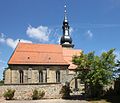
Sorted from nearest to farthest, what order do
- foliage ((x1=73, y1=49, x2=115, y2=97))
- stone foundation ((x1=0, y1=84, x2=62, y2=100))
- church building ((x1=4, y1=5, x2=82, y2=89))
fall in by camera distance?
foliage ((x1=73, y1=49, x2=115, y2=97))
stone foundation ((x1=0, y1=84, x2=62, y2=100))
church building ((x1=4, y1=5, x2=82, y2=89))

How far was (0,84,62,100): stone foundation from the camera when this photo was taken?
114 feet

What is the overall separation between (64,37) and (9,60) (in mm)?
23800

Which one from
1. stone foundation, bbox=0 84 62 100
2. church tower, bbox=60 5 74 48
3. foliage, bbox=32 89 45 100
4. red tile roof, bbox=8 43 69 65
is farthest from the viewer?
church tower, bbox=60 5 74 48

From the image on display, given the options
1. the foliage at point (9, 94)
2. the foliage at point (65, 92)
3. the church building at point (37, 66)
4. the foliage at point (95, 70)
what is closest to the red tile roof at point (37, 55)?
the church building at point (37, 66)

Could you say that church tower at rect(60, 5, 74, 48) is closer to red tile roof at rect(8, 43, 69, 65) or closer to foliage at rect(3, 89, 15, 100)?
red tile roof at rect(8, 43, 69, 65)

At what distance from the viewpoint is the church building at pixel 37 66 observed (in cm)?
4303

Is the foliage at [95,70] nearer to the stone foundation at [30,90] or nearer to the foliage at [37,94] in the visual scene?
the stone foundation at [30,90]

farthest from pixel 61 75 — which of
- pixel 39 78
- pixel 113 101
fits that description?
pixel 113 101

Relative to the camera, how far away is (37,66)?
145 feet

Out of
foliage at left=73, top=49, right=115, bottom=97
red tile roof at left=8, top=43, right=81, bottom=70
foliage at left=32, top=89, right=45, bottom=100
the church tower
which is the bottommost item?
foliage at left=32, top=89, right=45, bottom=100

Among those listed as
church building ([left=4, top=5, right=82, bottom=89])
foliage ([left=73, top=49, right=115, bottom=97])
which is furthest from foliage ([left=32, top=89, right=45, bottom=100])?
church building ([left=4, top=5, right=82, bottom=89])

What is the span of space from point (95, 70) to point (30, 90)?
30.7ft

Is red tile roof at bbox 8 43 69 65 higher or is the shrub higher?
red tile roof at bbox 8 43 69 65

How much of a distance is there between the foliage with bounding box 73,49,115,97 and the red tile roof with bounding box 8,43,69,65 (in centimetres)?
992
